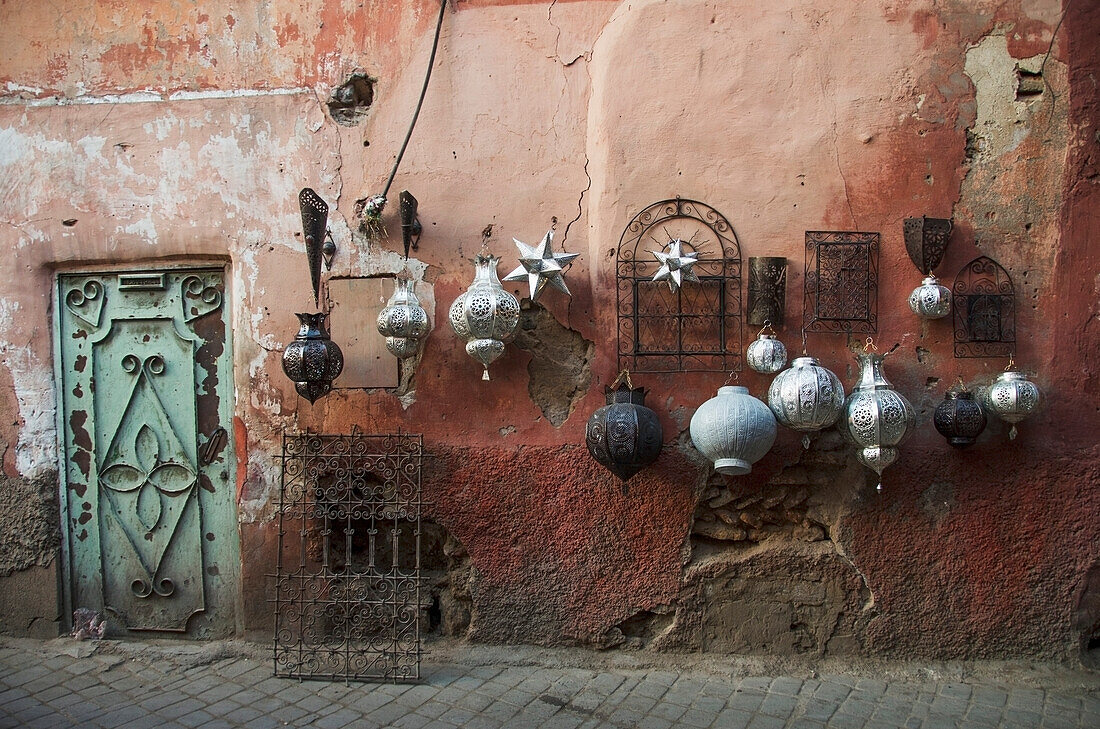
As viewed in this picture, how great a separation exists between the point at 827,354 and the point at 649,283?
3.02 feet

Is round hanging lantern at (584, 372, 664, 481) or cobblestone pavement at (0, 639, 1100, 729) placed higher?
round hanging lantern at (584, 372, 664, 481)

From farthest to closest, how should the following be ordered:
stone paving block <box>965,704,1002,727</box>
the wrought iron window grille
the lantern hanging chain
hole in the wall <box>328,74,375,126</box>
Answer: hole in the wall <box>328,74,375,126</box>, the wrought iron window grille, the lantern hanging chain, stone paving block <box>965,704,1002,727</box>

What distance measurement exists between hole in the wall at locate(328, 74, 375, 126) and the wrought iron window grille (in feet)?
5.51

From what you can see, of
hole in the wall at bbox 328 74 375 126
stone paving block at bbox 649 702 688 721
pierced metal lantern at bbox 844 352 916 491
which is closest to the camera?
stone paving block at bbox 649 702 688 721

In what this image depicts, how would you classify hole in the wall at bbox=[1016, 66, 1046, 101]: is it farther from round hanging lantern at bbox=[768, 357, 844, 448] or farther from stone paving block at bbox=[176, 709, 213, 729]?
stone paving block at bbox=[176, 709, 213, 729]

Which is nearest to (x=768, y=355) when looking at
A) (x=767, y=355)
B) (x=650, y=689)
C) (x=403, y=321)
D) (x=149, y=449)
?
(x=767, y=355)

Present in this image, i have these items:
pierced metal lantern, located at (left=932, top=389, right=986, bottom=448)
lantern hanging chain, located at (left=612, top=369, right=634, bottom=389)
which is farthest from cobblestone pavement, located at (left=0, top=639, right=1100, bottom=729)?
lantern hanging chain, located at (left=612, top=369, right=634, bottom=389)

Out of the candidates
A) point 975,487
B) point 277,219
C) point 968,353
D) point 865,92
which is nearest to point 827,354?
point 968,353

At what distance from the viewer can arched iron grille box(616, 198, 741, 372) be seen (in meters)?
3.37

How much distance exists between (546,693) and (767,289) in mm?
2131

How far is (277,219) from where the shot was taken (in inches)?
144

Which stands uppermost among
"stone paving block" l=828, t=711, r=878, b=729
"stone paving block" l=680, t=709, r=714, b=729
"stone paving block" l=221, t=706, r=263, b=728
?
"stone paving block" l=221, t=706, r=263, b=728

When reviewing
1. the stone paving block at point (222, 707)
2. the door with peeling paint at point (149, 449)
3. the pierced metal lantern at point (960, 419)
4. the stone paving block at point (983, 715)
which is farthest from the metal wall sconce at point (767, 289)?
the stone paving block at point (222, 707)

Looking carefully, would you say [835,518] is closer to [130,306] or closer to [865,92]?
[865,92]
